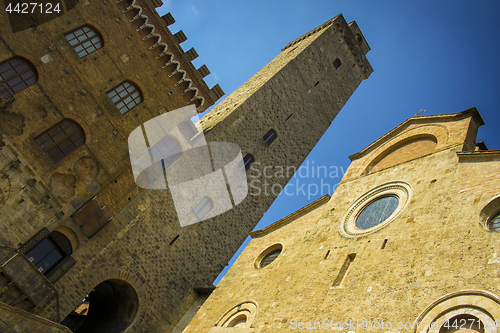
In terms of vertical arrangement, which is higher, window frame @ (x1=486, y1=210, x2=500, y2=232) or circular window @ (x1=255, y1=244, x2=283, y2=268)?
circular window @ (x1=255, y1=244, x2=283, y2=268)

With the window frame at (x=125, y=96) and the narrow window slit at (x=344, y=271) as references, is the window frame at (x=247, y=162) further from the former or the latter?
the narrow window slit at (x=344, y=271)

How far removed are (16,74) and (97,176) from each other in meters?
3.34

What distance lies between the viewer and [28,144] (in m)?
9.03

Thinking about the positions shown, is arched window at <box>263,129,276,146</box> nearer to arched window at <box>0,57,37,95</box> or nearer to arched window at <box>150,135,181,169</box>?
arched window at <box>150,135,181,169</box>

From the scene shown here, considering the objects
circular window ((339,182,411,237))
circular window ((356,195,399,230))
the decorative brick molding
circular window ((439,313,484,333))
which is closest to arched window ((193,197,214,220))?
circular window ((339,182,411,237))

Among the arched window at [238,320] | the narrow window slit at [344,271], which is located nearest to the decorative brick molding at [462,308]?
the narrow window slit at [344,271]

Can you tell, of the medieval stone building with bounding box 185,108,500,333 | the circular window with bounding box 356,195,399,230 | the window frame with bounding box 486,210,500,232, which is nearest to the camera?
the medieval stone building with bounding box 185,108,500,333

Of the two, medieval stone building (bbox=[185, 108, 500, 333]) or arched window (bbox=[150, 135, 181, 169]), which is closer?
medieval stone building (bbox=[185, 108, 500, 333])

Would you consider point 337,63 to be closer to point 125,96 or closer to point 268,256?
point 125,96

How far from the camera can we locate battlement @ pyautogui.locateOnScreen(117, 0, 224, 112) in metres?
12.1

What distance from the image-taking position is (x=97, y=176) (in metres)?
10.3

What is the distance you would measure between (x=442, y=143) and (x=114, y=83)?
10141mm

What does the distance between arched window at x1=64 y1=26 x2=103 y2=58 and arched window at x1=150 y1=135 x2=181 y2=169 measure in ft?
11.7

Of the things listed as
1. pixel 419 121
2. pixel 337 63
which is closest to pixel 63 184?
pixel 419 121
